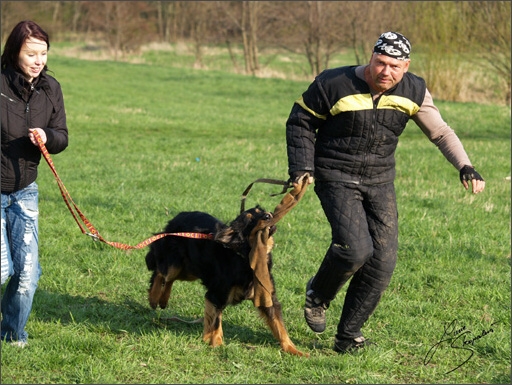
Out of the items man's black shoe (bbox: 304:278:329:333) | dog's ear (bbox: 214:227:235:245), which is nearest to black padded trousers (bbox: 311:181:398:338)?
man's black shoe (bbox: 304:278:329:333)

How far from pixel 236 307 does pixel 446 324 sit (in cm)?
161

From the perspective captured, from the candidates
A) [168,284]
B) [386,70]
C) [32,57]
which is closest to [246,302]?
[168,284]

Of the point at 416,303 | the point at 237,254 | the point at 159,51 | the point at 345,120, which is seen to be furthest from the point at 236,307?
the point at 159,51

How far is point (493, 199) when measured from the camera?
1030 centimetres

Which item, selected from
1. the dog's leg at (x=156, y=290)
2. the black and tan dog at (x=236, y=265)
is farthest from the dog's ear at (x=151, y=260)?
the black and tan dog at (x=236, y=265)

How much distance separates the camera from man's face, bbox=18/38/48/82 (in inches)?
165

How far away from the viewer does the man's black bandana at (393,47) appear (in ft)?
14.5

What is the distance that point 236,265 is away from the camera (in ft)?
16.0

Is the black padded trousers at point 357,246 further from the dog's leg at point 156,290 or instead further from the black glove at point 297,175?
the dog's leg at point 156,290

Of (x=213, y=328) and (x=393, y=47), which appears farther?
(x=213, y=328)

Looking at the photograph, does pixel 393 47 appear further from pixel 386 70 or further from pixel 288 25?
pixel 288 25

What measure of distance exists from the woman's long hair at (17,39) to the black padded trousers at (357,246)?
1.97m

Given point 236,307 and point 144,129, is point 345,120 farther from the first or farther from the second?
point 144,129

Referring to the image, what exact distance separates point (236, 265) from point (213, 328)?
0.45 metres
